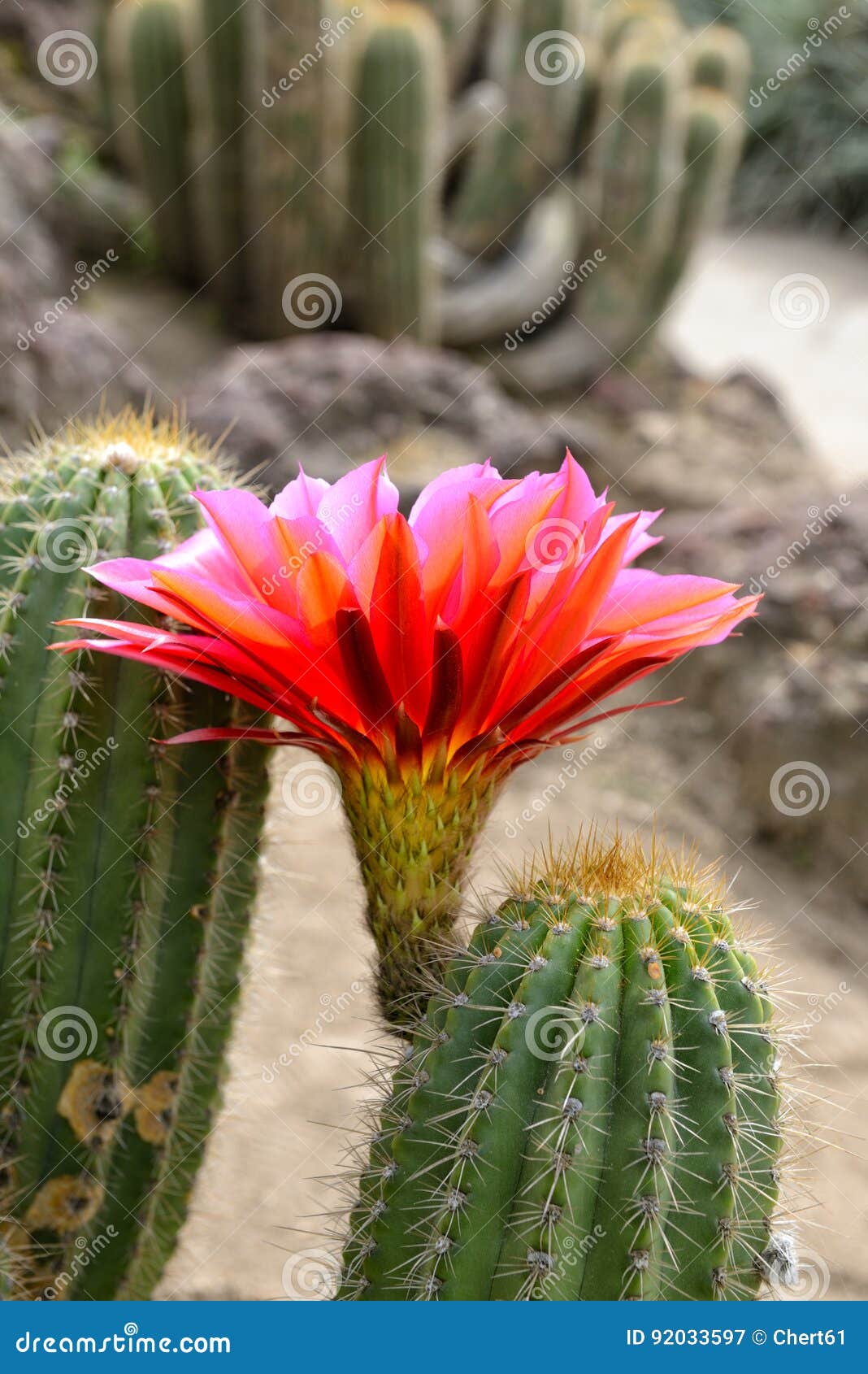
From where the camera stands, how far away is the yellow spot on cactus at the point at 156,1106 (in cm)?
134

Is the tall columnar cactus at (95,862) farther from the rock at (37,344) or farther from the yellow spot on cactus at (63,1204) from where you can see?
the rock at (37,344)

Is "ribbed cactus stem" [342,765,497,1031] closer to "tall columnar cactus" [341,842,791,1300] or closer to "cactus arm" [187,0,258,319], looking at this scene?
"tall columnar cactus" [341,842,791,1300]

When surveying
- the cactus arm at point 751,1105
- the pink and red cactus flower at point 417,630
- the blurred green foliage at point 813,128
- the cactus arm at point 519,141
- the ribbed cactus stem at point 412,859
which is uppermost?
the blurred green foliage at point 813,128

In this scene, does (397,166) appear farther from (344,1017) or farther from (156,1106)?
(156,1106)

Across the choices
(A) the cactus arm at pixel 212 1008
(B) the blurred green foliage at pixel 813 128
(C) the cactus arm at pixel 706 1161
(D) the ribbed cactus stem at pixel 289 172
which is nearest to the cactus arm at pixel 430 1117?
(C) the cactus arm at pixel 706 1161

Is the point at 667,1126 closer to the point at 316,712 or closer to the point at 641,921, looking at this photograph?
the point at 641,921

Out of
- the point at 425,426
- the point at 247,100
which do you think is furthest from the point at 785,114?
the point at 425,426

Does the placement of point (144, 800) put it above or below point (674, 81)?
below

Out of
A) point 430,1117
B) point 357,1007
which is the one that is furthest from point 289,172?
point 430,1117

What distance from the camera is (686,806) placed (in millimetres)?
3438

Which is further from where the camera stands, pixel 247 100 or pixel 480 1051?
pixel 247 100

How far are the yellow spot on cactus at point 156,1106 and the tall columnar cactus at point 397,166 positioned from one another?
446 centimetres

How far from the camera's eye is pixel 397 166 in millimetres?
5051

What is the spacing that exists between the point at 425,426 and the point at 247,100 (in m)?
1.89
